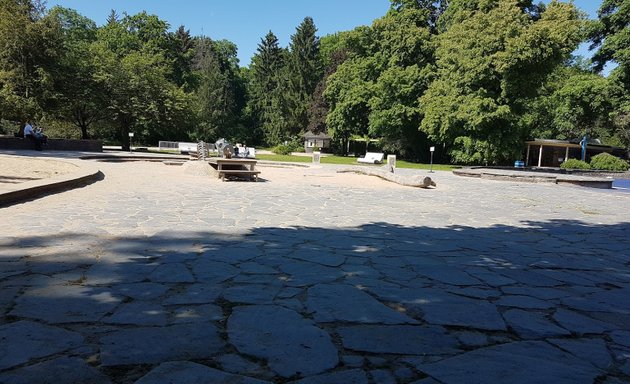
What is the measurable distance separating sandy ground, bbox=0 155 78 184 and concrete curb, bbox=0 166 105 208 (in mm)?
1661

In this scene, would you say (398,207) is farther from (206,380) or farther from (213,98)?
(213,98)

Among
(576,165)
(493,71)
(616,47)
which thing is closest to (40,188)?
(493,71)

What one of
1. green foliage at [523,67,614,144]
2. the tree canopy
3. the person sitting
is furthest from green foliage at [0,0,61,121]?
green foliage at [523,67,614,144]

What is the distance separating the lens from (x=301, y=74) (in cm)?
6106

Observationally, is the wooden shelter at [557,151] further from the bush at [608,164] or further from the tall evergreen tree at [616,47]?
the bush at [608,164]

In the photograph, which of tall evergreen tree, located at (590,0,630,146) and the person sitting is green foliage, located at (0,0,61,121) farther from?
tall evergreen tree, located at (590,0,630,146)

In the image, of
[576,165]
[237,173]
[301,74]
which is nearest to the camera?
[237,173]

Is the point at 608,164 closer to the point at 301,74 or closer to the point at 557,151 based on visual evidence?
the point at 557,151

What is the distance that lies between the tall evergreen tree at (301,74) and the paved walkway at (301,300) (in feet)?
179

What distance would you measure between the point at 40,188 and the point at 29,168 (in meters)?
7.35

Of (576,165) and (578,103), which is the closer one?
(576,165)

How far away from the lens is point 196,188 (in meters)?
11.1

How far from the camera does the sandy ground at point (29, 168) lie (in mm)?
11719

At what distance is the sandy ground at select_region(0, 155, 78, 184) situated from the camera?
11719 millimetres
